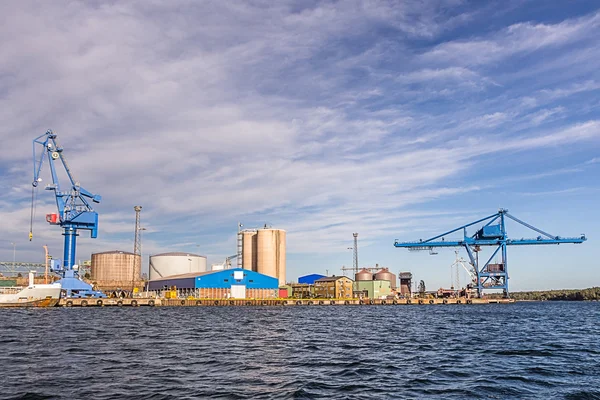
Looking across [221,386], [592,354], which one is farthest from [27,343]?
[592,354]

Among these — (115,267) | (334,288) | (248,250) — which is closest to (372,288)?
(334,288)

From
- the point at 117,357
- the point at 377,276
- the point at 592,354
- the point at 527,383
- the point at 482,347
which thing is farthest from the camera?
the point at 377,276

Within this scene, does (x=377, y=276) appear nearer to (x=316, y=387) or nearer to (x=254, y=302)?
(x=254, y=302)

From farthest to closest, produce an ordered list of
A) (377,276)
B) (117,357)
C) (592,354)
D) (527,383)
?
(377,276), (592,354), (117,357), (527,383)

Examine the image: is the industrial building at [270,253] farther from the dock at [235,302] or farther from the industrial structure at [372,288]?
the dock at [235,302]

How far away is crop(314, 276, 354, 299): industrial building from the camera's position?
14925 cm

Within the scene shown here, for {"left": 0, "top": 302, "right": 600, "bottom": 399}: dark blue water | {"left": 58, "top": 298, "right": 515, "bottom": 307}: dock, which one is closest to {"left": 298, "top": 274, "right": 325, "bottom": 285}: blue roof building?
{"left": 58, "top": 298, "right": 515, "bottom": 307}: dock

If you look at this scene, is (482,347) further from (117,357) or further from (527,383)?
(117,357)

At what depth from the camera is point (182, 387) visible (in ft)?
60.8

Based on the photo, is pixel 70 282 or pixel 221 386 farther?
pixel 70 282

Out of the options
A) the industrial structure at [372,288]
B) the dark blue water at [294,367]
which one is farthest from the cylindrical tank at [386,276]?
the dark blue water at [294,367]

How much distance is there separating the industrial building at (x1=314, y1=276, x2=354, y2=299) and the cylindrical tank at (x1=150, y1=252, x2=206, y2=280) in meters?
42.4

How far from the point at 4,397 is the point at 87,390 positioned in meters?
2.55

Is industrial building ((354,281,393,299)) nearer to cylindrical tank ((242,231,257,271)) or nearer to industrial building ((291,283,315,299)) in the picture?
industrial building ((291,283,315,299))
